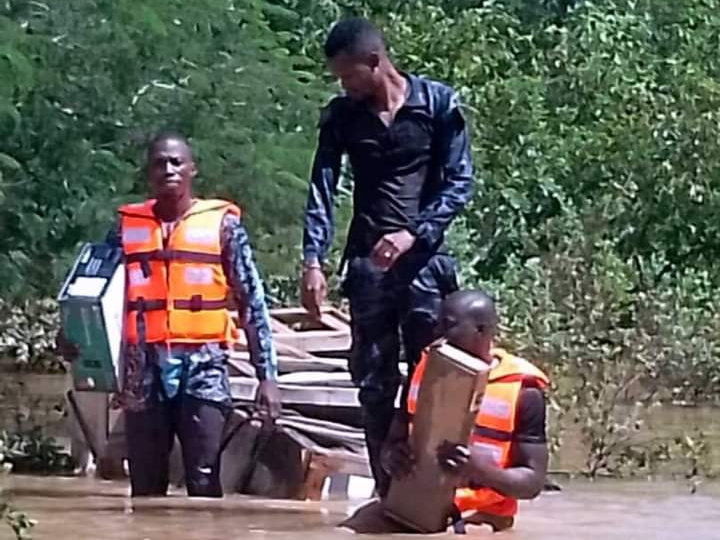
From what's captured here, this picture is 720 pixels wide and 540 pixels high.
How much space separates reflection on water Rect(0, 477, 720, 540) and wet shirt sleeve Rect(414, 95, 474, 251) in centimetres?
109

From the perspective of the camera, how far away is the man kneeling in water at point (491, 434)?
287 inches

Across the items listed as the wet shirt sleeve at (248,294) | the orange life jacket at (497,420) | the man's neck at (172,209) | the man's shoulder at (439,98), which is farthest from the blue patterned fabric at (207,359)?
the orange life jacket at (497,420)

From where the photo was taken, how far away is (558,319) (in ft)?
47.1

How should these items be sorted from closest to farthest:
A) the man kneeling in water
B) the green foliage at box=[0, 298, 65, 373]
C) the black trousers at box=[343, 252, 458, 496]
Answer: the man kneeling in water → the black trousers at box=[343, 252, 458, 496] → the green foliage at box=[0, 298, 65, 373]

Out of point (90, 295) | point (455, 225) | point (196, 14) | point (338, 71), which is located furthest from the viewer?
point (455, 225)

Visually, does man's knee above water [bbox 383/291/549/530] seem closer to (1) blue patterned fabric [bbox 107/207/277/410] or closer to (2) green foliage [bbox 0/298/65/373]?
(1) blue patterned fabric [bbox 107/207/277/410]

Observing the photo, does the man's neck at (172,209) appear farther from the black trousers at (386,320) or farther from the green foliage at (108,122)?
the green foliage at (108,122)

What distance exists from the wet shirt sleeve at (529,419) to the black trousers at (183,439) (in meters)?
1.51

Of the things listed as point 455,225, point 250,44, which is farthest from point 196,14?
point 455,225

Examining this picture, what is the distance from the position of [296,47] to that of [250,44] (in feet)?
18.6

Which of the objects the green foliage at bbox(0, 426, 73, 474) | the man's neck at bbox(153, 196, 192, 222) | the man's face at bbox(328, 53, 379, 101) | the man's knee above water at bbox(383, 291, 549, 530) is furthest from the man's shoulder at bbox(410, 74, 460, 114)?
the green foliage at bbox(0, 426, 73, 474)

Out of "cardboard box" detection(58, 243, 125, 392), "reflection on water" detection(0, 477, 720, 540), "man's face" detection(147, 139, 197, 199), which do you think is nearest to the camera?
"reflection on water" detection(0, 477, 720, 540)

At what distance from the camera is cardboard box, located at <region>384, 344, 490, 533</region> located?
23.1 ft

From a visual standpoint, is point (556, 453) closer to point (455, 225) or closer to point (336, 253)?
point (336, 253)
